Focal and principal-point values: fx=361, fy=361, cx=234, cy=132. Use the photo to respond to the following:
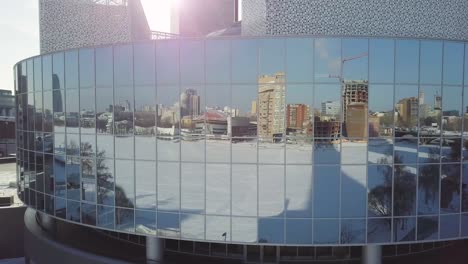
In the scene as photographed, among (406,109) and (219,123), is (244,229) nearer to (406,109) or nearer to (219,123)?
(219,123)

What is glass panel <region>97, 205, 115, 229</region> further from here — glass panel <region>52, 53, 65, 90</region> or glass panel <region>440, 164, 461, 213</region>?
glass panel <region>440, 164, 461, 213</region>

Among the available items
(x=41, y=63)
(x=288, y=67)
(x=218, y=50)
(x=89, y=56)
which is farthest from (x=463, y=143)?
(x=41, y=63)

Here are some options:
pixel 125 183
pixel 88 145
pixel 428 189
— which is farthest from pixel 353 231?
pixel 88 145

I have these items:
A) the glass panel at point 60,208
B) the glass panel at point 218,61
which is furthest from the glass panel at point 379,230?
the glass panel at point 60,208

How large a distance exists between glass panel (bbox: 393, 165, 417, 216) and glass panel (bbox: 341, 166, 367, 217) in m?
1.40

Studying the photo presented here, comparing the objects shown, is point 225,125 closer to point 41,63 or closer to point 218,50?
point 218,50

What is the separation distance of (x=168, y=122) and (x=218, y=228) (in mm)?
4922

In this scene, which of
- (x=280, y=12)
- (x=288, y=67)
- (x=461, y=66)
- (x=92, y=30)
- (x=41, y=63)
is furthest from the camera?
(x=92, y=30)

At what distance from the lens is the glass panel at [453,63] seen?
49.1ft

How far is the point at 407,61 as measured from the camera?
47.9 feet

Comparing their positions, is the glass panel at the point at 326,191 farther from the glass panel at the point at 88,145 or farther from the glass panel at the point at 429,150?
the glass panel at the point at 88,145

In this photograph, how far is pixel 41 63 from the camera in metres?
19.2

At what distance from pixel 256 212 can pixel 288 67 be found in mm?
→ 5994

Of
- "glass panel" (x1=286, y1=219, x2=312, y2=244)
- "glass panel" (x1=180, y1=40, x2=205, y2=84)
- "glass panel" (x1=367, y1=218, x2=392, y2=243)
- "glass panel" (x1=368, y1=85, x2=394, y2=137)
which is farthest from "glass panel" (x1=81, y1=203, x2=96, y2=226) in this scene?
"glass panel" (x1=368, y1=85, x2=394, y2=137)
